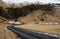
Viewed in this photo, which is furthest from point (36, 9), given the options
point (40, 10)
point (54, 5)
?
point (54, 5)

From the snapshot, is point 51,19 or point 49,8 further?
point 49,8

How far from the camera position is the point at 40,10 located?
104m

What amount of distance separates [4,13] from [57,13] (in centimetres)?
2403

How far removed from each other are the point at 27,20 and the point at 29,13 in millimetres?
6630

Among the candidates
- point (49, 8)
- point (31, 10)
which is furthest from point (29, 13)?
point (49, 8)

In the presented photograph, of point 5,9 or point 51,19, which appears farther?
point 5,9

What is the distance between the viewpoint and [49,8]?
104m

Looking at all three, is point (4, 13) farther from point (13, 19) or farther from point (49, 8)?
point (49, 8)

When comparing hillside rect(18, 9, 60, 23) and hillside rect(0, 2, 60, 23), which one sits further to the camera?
hillside rect(0, 2, 60, 23)

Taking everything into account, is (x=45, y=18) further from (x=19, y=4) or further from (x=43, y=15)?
(x=19, y=4)

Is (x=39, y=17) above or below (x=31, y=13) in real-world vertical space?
below

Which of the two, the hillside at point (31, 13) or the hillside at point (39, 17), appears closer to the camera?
the hillside at point (39, 17)

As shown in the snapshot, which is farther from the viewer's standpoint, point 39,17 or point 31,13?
point 31,13

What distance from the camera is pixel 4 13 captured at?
332 ft
